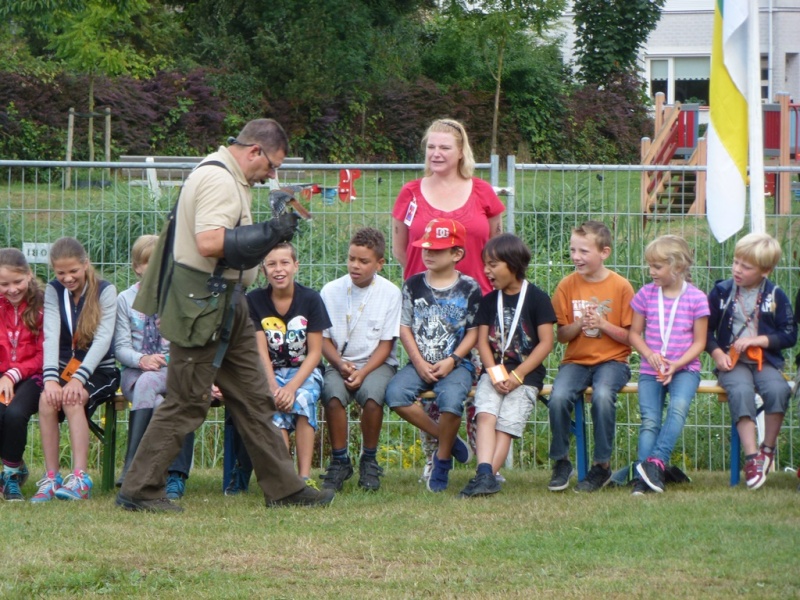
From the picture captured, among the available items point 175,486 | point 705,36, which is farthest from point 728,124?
point 705,36

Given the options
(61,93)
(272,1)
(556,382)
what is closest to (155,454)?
(556,382)

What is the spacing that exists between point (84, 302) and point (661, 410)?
314 cm

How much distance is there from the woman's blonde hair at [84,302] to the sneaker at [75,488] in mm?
684

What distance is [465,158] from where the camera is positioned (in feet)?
22.4

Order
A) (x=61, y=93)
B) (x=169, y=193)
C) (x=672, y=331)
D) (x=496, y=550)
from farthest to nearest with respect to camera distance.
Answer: (x=61, y=93) < (x=169, y=193) < (x=672, y=331) < (x=496, y=550)

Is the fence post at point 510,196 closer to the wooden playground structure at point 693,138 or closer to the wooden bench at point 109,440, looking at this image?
the wooden bench at point 109,440

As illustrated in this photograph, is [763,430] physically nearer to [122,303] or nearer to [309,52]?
[122,303]

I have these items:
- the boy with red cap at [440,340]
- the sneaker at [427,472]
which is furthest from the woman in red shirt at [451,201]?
the sneaker at [427,472]

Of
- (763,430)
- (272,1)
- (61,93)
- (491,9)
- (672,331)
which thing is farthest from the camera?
(272,1)

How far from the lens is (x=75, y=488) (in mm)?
6238

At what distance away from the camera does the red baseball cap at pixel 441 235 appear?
6.52 meters

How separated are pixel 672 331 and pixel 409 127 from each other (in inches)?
883

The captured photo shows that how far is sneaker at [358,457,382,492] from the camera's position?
6469 millimetres

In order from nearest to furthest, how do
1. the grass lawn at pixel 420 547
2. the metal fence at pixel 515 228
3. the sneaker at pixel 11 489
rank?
1. the grass lawn at pixel 420 547
2. the sneaker at pixel 11 489
3. the metal fence at pixel 515 228
